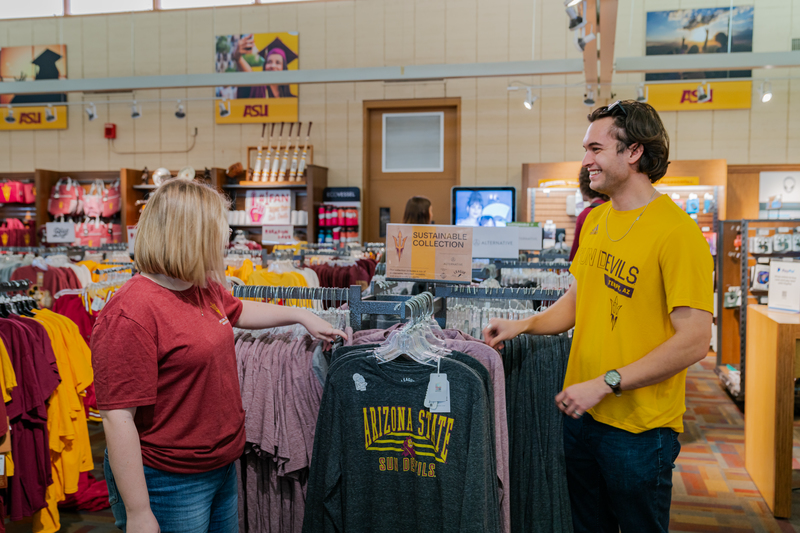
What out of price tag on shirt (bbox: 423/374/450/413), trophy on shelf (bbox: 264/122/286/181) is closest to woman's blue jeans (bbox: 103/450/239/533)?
price tag on shirt (bbox: 423/374/450/413)

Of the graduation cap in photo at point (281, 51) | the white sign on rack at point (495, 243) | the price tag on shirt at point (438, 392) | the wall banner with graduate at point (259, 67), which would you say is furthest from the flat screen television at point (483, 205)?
the price tag on shirt at point (438, 392)

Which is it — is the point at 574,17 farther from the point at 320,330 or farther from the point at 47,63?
the point at 47,63

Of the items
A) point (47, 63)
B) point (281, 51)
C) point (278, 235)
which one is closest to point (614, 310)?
point (278, 235)

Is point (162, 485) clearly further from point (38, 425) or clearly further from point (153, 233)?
point (38, 425)

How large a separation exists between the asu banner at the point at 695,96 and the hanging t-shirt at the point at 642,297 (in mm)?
7395

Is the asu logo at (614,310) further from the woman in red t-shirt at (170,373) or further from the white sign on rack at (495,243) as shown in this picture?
the white sign on rack at (495,243)

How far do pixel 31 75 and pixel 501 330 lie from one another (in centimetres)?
1082

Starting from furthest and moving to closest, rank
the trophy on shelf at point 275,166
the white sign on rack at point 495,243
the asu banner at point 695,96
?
1. the trophy on shelf at point 275,166
2. the asu banner at point 695,96
3. the white sign on rack at point 495,243

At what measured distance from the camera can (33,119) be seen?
32.2 feet

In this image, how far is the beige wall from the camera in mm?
8148

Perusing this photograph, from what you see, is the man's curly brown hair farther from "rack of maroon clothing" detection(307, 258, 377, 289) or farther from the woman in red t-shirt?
"rack of maroon clothing" detection(307, 258, 377, 289)

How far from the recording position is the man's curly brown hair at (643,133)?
5.24 ft

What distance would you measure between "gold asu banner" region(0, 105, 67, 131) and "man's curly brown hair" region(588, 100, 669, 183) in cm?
1031

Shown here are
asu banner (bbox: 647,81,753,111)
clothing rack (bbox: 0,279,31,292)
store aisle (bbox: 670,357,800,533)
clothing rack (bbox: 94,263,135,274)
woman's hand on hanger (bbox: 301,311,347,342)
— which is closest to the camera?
woman's hand on hanger (bbox: 301,311,347,342)
